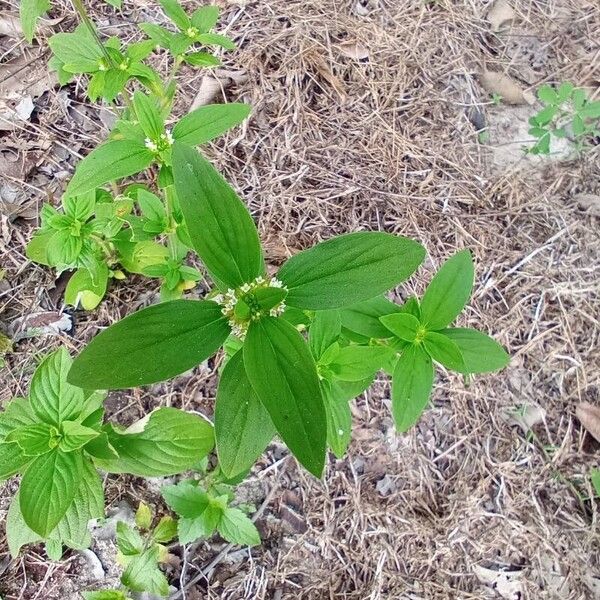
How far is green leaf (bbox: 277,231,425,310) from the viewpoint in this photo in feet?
3.64

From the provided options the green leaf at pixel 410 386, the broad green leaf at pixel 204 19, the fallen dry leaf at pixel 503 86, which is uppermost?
the broad green leaf at pixel 204 19

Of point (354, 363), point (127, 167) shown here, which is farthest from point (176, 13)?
point (354, 363)

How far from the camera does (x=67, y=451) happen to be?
1.34 m

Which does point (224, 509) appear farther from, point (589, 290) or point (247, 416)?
point (589, 290)

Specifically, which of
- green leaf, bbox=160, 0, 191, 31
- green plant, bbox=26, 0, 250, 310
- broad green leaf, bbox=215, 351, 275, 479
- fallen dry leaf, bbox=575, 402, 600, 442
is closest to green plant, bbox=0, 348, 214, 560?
broad green leaf, bbox=215, 351, 275, 479

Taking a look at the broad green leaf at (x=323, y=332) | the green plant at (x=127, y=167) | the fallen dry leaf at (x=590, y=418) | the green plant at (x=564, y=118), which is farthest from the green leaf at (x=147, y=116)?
the fallen dry leaf at (x=590, y=418)

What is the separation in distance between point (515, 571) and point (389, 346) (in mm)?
1224

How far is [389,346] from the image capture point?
1541 mm

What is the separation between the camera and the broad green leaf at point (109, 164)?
1.46 metres

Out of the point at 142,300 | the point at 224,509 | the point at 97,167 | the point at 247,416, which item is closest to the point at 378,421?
the point at 224,509

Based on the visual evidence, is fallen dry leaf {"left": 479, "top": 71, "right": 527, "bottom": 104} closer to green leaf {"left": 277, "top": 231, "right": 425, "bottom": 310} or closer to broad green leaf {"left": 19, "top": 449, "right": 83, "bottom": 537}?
green leaf {"left": 277, "top": 231, "right": 425, "bottom": 310}

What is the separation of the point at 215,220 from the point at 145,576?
1.27 m

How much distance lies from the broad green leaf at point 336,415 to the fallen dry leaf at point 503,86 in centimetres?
194

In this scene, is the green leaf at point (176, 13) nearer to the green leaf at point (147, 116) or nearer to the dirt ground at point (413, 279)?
the green leaf at point (147, 116)
